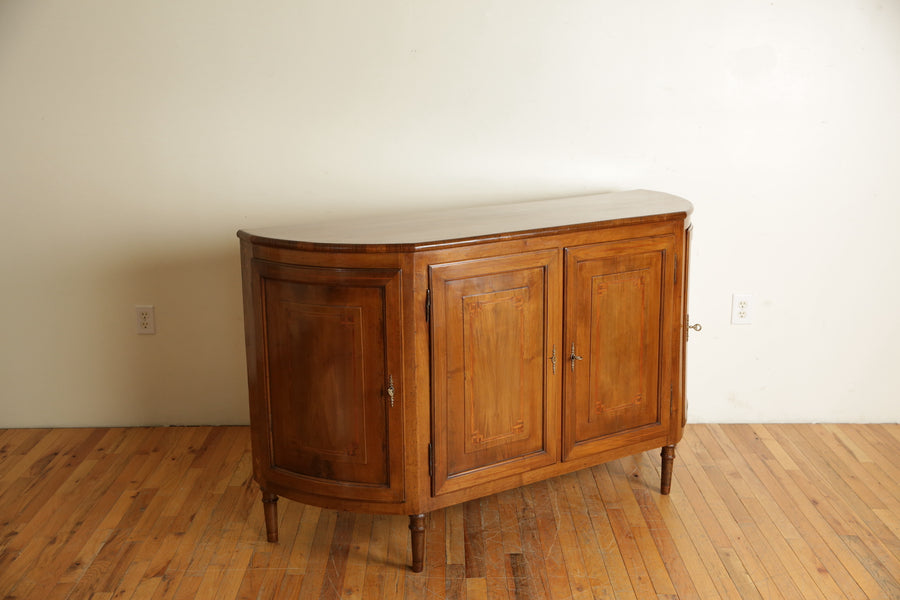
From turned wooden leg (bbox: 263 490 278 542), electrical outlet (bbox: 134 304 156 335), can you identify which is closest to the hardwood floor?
turned wooden leg (bbox: 263 490 278 542)

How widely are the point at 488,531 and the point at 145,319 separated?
4.62 feet

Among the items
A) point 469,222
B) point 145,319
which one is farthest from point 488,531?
point 145,319

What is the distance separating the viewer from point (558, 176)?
3.00 m

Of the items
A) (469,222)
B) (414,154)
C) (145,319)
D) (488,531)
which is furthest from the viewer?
(145,319)

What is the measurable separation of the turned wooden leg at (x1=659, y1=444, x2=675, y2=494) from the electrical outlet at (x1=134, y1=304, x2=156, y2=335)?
1.73m

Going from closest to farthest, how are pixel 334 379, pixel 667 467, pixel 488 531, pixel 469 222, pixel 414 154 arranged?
pixel 334 379 < pixel 469 222 < pixel 488 531 < pixel 667 467 < pixel 414 154

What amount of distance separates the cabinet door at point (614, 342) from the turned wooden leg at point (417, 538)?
45 cm

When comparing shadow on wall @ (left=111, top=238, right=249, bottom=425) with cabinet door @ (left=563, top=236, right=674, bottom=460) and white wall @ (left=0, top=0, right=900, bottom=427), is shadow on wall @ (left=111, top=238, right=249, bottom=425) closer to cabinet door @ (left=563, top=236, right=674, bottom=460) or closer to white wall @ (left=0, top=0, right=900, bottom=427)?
white wall @ (left=0, top=0, right=900, bottom=427)

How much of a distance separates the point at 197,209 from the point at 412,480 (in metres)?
1.29

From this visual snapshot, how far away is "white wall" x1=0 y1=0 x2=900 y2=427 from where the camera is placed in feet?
9.43

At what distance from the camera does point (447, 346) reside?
7.32 ft

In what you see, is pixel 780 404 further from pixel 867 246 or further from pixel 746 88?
pixel 746 88

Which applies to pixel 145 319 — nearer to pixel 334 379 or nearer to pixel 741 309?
pixel 334 379

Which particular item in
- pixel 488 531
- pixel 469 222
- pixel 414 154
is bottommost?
pixel 488 531
